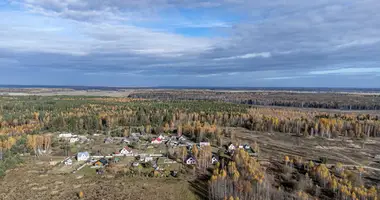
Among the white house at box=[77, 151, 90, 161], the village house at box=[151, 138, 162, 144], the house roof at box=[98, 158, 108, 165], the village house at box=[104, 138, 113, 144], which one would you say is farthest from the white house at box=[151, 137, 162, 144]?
the white house at box=[77, 151, 90, 161]

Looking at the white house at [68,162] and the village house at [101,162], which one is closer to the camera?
the village house at [101,162]

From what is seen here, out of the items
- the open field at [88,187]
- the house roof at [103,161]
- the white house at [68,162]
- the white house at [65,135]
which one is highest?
the white house at [65,135]

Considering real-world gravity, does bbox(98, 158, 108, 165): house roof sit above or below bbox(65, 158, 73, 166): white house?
above

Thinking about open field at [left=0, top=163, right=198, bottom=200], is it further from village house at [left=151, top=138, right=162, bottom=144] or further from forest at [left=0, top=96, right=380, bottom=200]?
village house at [left=151, top=138, right=162, bottom=144]

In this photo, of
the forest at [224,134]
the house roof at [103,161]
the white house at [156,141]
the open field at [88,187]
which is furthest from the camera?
the white house at [156,141]

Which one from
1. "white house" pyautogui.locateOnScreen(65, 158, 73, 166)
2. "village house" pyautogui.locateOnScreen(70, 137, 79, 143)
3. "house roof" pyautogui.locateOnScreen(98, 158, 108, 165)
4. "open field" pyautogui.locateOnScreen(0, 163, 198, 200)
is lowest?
"open field" pyautogui.locateOnScreen(0, 163, 198, 200)

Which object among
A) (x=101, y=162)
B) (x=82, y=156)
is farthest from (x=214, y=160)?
(x=82, y=156)

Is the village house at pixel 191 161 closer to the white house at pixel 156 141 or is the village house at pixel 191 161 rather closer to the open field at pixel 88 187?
the open field at pixel 88 187

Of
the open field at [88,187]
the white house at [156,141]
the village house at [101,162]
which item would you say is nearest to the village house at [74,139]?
the white house at [156,141]

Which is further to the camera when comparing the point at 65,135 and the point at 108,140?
the point at 65,135

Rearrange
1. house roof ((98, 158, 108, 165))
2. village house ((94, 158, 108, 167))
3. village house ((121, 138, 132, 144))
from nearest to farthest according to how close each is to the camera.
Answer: village house ((94, 158, 108, 167)) → house roof ((98, 158, 108, 165)) → village house ((121, 138, 132, 144))

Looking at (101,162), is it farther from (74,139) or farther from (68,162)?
(74,139)

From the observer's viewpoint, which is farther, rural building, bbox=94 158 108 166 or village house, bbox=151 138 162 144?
village house, bbox=151 138 162 144
